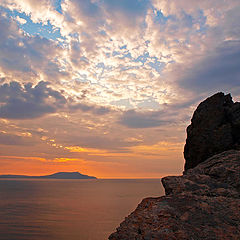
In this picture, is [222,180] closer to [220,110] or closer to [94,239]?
[220,110]

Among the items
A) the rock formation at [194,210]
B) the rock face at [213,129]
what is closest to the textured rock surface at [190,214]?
the rock formation at [194,210]

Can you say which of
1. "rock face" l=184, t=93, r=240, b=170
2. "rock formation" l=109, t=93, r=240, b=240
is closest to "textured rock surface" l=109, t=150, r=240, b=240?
"rock formation" l=109, t=93, r=240, b=240

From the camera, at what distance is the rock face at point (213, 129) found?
19.1 m

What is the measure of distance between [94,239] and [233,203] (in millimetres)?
52182

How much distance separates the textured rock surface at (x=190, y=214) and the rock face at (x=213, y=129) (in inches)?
372

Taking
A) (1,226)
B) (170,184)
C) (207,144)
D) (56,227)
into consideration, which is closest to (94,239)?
(56,227)

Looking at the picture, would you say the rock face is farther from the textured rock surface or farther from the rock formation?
the textured rock surface

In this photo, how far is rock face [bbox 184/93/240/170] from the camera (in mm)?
19141

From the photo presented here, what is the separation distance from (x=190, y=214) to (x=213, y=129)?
14.2m

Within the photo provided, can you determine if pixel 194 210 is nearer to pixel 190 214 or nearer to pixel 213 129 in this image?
pixel 190 214

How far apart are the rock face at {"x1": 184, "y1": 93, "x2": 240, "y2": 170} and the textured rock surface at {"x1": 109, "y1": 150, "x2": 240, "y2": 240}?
9437 millimetres

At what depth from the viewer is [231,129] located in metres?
19.3

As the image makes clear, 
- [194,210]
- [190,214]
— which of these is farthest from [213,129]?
[190,214]

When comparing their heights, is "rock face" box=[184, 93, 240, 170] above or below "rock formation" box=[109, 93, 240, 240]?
above
